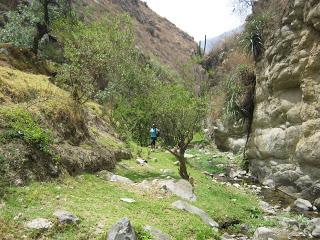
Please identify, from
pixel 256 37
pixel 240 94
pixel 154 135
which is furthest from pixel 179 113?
pixel 240 94

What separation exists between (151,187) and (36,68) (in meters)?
13.8

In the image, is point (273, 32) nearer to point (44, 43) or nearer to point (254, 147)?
point (254, 147)

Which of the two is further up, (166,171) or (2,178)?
(2,178)

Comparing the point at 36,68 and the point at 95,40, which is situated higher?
the point at 95,40

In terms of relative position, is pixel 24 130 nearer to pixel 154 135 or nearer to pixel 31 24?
pixel 31 24

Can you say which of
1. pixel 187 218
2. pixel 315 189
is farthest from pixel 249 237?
pixel 315 189

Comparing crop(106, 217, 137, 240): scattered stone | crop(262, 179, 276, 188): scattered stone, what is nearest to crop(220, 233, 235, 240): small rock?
crop(106, 217, 137, 240): scattered stone

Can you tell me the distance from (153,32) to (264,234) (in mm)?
96864

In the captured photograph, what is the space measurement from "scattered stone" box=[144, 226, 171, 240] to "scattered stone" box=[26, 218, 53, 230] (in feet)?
9.42

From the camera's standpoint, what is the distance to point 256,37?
114ft

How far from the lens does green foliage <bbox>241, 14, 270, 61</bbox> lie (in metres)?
34.8

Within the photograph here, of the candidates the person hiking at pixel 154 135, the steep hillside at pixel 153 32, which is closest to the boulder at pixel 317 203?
the person hiking at pixel 154 135

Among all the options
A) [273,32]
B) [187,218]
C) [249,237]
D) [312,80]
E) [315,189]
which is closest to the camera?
[187,218]

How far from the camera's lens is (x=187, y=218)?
1495 centimetres
